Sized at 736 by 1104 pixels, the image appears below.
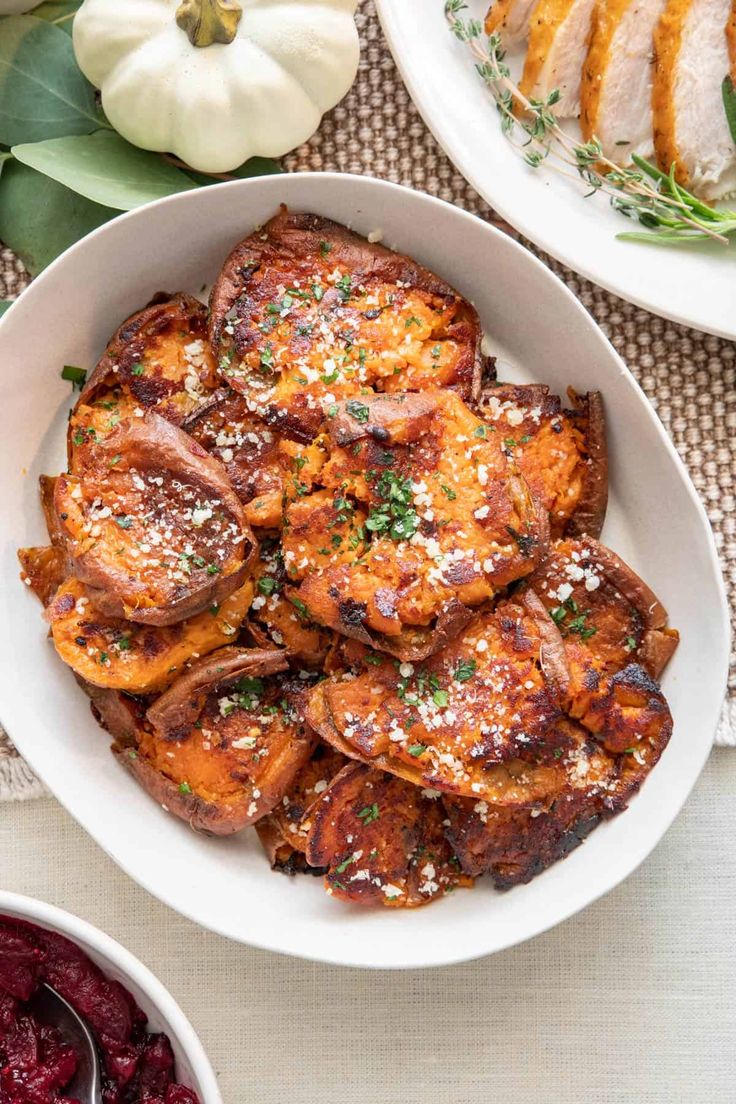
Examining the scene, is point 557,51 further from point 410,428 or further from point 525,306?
point 410,428

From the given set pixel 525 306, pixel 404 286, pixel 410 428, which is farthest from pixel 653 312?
pixel 410 428

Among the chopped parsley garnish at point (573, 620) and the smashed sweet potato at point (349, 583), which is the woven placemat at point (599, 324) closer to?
the smashed sweet potato at point (349, 583)

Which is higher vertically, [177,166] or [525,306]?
[177,166]

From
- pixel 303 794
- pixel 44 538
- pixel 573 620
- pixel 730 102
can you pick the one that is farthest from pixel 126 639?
pixel 730 102

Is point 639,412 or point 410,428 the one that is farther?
point 639,412

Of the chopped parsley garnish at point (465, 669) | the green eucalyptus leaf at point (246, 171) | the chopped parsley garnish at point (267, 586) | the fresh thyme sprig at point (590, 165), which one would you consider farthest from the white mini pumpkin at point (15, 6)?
the chopped parsley garnish at point (465, 669)

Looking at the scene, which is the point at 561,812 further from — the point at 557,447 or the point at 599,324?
the point at 599,324

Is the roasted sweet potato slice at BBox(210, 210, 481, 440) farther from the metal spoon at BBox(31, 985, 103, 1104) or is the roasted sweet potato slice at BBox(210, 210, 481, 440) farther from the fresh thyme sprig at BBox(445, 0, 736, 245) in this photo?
the metal spoon at BBox(31, 985, 103, 1104)
